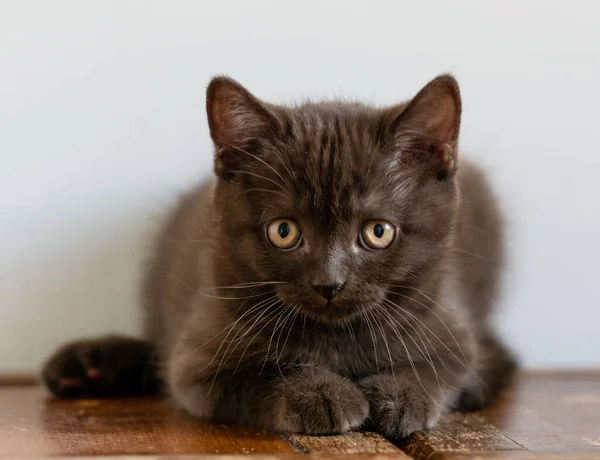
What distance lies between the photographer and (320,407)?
128cm

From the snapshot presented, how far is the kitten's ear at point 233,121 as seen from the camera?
1.39m

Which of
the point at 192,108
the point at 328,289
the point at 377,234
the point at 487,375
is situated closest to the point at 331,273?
the point at 328,289

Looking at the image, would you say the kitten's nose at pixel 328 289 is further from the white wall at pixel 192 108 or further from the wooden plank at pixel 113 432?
the white wall at pixel 192 108

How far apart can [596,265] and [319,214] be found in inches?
46.4

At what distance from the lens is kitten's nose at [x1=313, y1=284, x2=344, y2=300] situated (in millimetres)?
1285

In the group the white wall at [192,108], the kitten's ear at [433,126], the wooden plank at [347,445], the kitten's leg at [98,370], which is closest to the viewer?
the wooden plank at [347,445]

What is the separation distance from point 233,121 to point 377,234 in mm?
361

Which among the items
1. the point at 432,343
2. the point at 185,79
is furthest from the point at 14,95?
the point at 432,343

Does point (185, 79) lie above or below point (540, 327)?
above

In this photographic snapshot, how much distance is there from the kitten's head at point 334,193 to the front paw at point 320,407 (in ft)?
0.42

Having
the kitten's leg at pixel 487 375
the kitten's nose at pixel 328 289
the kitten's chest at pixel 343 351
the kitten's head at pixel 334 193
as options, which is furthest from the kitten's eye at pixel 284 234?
the kitten's leg at pixel 487 375

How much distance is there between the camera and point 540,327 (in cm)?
218

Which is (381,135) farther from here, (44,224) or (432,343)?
(44,224)

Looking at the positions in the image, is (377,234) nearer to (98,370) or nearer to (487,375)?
(487,375)
